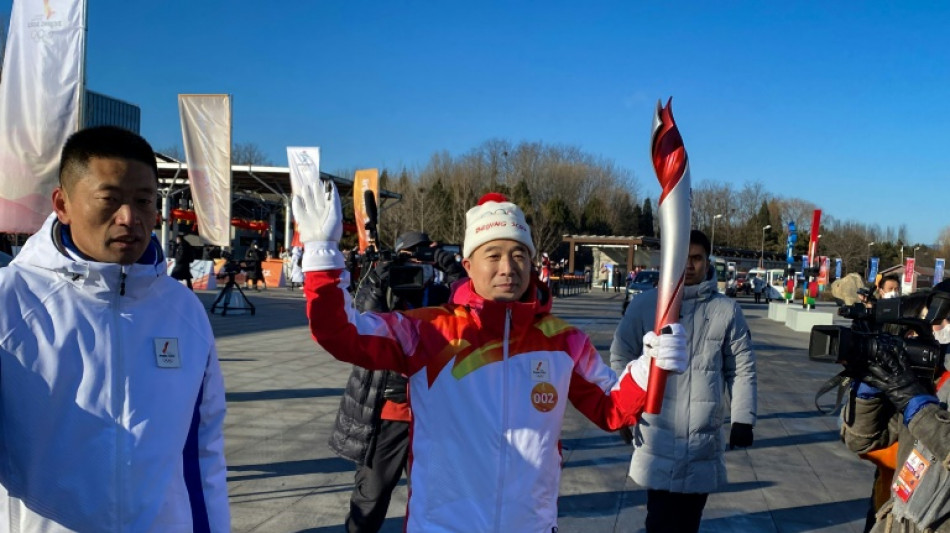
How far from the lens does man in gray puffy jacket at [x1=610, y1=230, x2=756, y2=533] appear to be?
354 cm

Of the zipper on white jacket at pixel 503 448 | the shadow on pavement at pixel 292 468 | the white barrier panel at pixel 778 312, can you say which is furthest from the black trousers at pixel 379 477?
the white barrier panel at pixel 778 312

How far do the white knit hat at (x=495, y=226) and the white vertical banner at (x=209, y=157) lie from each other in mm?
11465

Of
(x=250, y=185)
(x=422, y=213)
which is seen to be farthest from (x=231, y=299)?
(x=422, y=213)

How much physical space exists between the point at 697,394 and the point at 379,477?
1746 mm

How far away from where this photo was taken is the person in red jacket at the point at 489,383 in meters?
2.22

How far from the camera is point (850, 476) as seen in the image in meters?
6.28

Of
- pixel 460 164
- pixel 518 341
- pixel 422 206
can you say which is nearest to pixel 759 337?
pixel 518 341

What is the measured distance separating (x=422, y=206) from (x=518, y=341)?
41.4m

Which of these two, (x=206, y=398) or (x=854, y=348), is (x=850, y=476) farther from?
(x=206, y=398)

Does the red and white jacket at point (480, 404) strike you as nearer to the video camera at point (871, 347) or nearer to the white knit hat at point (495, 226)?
the white knit hat at point (495, 226)

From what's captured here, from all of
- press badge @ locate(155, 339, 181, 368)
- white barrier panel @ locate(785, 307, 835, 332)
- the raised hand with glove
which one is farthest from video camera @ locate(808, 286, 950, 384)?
white barrier panel @ locate(785, 307, 835, 332)

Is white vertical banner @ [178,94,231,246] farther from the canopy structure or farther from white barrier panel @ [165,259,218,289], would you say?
white barrier panel @ [165,259,218,289]

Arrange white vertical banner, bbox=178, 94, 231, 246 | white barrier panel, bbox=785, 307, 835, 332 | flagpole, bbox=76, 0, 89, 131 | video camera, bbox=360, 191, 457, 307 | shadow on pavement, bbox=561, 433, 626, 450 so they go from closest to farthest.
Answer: video camera, bbox=360, 191, 457, 307 → flagpole, bbox=76, 0, 89, 131 → shadow on pavement, bbox=561, 433, 626, 450 → white vertical banner, bbox=178, 94, 231, 246 → white barrier panel, bbox=785, 307, 835, 332

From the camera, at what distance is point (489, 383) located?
89.4 inches
